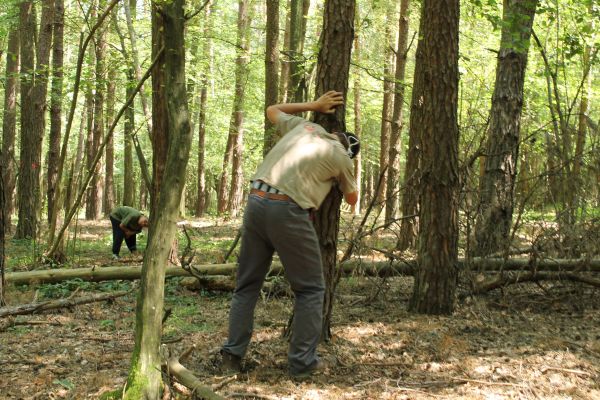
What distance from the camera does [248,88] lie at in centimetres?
2406

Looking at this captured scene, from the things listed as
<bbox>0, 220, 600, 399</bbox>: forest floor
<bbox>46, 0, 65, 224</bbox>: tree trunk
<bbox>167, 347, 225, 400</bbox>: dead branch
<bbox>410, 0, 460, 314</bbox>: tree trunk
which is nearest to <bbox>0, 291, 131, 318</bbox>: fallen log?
<bbox>0, 220, 600, 399</bbox>: forest floor

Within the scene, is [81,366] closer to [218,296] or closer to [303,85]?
[218,296]

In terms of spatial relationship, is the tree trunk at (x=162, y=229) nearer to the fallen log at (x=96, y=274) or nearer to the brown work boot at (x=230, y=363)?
the brown work boot at (x=230, y=363)

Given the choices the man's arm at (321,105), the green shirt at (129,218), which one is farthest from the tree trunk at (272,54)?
the man's arm at (321,105)

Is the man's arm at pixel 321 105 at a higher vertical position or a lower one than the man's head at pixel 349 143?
higher

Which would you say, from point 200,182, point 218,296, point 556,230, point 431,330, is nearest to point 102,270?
point 218,296

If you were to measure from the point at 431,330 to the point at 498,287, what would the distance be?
182 centimetres

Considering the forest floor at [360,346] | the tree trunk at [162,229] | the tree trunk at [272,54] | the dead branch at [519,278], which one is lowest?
the forest floor at [360,346]

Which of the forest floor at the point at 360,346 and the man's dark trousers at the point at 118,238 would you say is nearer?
the forest floor at the point at 360,346

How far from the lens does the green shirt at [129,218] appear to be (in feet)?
37.7

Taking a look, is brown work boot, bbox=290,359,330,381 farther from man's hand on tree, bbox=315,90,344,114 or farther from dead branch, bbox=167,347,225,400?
man's hand on tree, bbox=315,90,344,114

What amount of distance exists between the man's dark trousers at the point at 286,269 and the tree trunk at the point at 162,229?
2.92 ft

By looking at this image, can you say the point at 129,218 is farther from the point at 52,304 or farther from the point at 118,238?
the point at 52,304

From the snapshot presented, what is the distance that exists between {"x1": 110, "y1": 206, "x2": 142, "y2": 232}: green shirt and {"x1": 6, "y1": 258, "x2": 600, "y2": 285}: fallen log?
3.46 m
